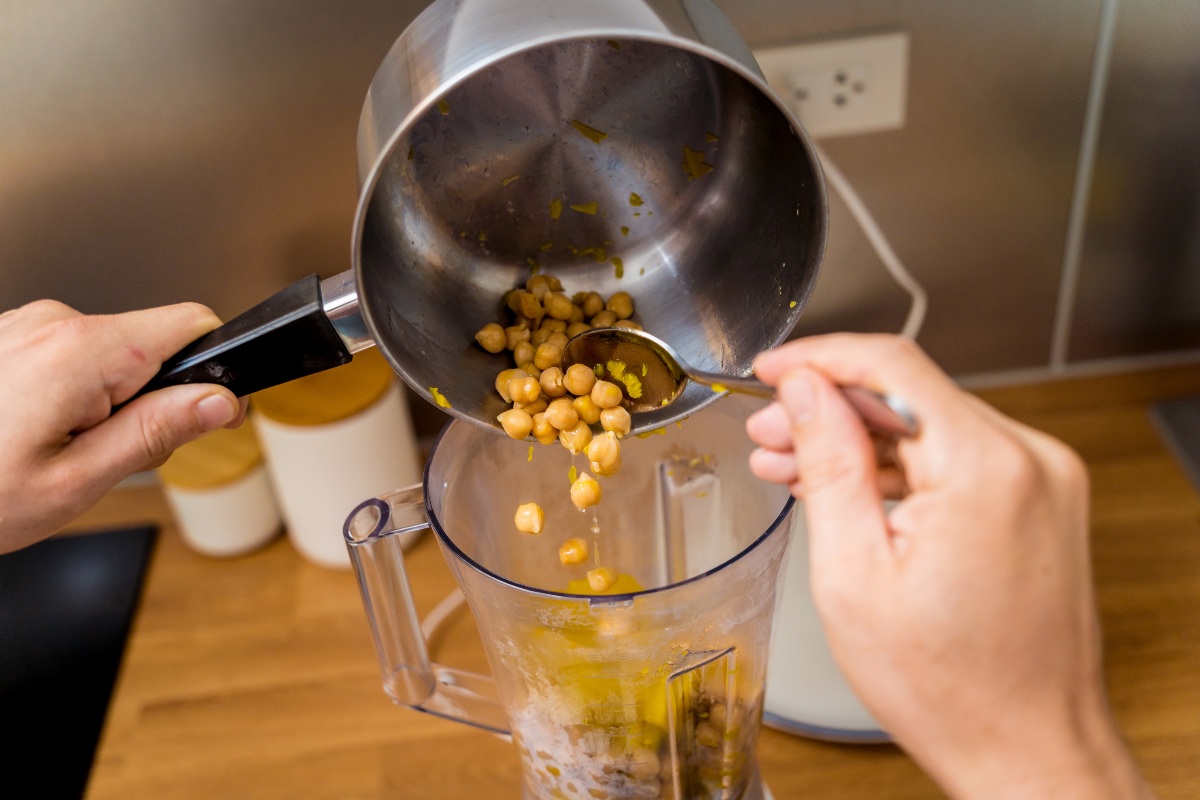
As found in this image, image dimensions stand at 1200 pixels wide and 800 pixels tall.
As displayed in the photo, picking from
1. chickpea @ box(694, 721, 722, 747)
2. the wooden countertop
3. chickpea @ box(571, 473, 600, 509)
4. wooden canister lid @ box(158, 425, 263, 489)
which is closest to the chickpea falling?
chickpea @ box(571, 473, 600, 509)

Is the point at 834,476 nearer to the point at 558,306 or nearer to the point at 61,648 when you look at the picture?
the point at 558,306

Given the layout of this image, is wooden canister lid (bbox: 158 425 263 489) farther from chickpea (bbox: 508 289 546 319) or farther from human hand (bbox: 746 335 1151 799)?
human hand (bbox: 746 335 1151 799)

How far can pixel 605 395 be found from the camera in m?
0.61

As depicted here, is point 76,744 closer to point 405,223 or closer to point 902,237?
point 405,223

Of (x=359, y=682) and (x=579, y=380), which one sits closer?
(x=579, y=380)

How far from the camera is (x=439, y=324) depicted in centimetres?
64

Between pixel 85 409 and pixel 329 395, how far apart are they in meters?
0.31

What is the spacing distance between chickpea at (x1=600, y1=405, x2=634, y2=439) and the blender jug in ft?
0.29

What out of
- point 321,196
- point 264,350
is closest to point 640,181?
point 264,350

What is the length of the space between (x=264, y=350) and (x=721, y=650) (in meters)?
0.31

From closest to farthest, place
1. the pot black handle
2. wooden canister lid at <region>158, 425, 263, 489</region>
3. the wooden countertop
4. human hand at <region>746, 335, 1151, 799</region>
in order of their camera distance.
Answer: human hand at <region>746, 335, 1151, 799</region>
the pot black handle
the wooden countertop
wooden canister lid at <region>158, 425, 263, 489</region>

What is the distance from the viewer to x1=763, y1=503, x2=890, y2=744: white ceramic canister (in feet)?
2.42

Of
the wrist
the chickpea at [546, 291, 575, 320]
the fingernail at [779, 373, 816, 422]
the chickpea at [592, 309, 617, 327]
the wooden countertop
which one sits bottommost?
the wooden countertop

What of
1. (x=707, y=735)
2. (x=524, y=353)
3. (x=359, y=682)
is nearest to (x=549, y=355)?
(x=524, y=353)
